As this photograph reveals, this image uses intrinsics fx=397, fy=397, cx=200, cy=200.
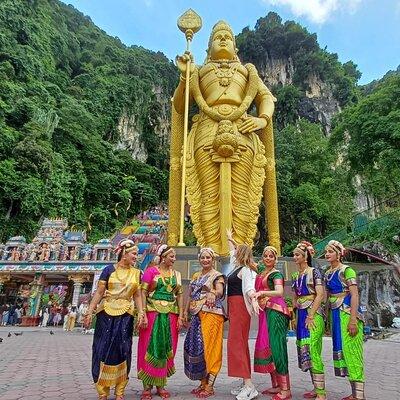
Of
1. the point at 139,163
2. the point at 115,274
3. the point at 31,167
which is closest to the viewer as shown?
the point at 115,274

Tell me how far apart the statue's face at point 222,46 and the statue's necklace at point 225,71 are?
0.81 ft

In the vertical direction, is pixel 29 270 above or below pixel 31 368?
above

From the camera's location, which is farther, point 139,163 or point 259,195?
point 139,163

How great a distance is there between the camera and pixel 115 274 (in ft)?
7.75

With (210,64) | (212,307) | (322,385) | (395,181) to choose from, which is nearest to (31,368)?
(212,307)

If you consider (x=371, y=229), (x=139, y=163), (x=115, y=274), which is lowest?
(x=115, y=274)

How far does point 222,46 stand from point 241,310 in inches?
259

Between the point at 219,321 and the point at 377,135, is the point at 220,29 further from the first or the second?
the point at 219,321

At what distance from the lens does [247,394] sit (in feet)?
7.25

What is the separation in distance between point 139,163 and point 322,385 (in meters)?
29.0

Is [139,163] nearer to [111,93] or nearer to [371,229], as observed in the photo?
[111,93]

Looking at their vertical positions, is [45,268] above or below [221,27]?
below

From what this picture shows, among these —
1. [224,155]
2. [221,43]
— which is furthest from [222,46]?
[224,155]

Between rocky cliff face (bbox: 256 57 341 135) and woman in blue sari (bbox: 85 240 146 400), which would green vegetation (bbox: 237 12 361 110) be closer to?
rocky cliff face (bbox: 256 57 341 135)
